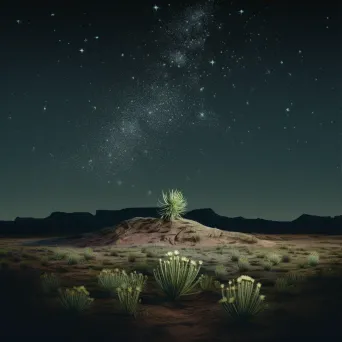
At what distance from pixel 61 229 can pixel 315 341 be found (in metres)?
80.7

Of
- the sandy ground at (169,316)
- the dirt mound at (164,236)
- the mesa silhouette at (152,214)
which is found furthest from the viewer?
the mesa silhouette at (152,214)

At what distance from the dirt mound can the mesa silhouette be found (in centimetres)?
4870

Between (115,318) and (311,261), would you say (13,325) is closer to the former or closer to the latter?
(115,318)

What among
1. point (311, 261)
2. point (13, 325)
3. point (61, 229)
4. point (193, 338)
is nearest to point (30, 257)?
point (311, 261)

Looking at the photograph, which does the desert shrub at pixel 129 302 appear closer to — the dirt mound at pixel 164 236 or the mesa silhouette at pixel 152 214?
the dirt mound at pixel 164 236

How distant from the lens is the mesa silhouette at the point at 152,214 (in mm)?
84625

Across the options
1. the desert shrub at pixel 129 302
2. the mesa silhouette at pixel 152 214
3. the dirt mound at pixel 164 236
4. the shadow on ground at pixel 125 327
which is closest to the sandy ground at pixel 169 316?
the shadow on ground at pixel 125 327

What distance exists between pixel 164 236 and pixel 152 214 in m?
62.5

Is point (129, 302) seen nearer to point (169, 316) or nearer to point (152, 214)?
point (169, 316)

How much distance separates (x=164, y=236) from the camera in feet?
107

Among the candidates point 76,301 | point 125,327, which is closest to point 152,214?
point 76,301

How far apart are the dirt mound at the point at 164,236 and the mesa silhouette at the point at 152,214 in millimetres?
48699

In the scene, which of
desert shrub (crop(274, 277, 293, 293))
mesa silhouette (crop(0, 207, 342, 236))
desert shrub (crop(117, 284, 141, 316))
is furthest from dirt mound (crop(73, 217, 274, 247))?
mesa silhouette (crop(0, 207, 342, 236))

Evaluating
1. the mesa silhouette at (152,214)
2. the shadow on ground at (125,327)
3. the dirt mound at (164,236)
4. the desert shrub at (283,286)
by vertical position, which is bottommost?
A: the shadow on ground at (125,327)
